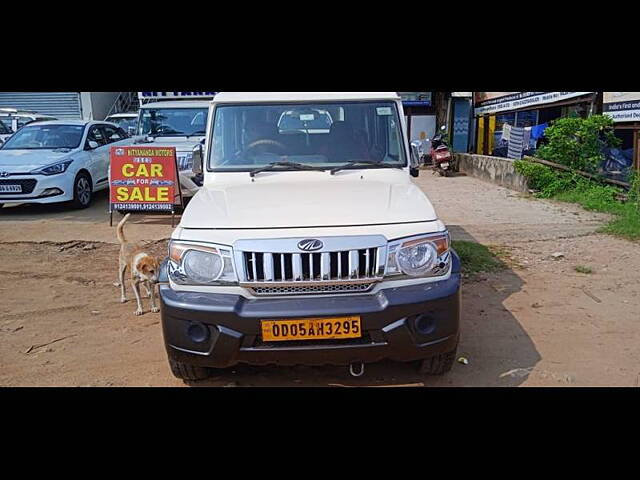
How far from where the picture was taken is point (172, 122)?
419 inches

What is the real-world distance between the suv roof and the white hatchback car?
6232 mm

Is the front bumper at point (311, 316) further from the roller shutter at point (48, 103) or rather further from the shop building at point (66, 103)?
the roller shutter at point (48, 103)

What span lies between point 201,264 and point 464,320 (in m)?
2.49

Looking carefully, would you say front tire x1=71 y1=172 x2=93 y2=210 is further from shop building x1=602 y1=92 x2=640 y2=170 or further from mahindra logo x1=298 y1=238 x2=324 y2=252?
shop building x1=602 y1=92 x2=640 y2=170

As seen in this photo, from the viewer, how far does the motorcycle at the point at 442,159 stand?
15609 mm

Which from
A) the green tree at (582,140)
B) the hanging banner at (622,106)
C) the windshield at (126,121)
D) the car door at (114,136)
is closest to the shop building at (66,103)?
the windshield at (126,121)

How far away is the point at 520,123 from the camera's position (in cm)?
1558

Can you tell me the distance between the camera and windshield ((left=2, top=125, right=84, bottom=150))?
10414 millimetres

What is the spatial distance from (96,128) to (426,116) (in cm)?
1349

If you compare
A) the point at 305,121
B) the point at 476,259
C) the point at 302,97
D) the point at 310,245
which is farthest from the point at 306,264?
the point at 476,259

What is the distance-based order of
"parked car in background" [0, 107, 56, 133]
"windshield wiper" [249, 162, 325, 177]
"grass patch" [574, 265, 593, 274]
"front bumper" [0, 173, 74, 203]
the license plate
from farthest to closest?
"parked car in background" [0, 107, 56, 133]
"front bumper" [0, 173, 74, 203]
"grass patch" [574, 265, 593, 274]
"windshield wiper" [249, 162, 325, 177]
the license plate

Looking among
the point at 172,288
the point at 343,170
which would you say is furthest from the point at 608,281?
the point at 172,288

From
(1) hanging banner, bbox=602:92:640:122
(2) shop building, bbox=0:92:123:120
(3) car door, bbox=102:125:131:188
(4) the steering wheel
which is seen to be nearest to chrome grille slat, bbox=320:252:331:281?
(4) the steering wheel

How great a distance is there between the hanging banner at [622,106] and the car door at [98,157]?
10.2m
